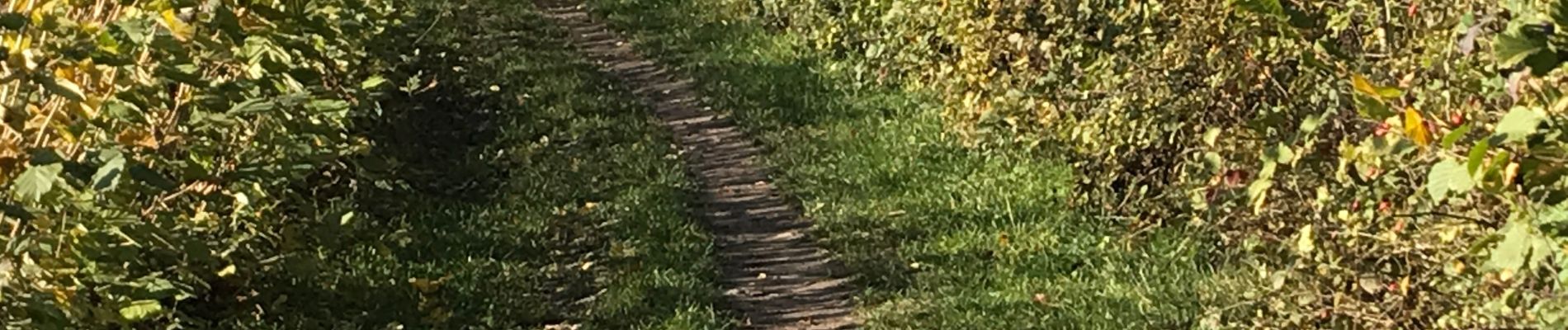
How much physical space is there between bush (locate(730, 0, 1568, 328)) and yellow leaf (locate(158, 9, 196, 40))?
2463 mm

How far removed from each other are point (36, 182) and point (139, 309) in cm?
84

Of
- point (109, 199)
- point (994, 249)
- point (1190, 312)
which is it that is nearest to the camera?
point (109, 199)

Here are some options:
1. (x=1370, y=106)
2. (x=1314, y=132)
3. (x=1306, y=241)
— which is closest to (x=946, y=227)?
(x=1306, y=241)

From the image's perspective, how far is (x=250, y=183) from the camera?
4.47 m

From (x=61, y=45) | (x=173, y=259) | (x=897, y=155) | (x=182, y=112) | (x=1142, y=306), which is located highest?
(x=61, y=45)

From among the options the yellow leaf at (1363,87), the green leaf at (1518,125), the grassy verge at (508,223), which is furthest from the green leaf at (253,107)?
the green leaf at (1518,125)

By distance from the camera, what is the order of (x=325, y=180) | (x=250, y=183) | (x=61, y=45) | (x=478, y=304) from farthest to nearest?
(x=325, y=180), (x=478, y=304), (x=250, y=183), (x=61, y=45)

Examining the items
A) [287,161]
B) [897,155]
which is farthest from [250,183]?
[897,155]

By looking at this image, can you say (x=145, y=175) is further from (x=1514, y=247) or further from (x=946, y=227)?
(x=946, y=227)

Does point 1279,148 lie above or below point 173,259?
above

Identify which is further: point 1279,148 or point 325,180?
point 325,180

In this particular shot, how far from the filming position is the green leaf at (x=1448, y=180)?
243 centimetres

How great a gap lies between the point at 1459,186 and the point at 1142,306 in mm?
2518

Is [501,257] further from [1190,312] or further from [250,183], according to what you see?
[1190,312]
